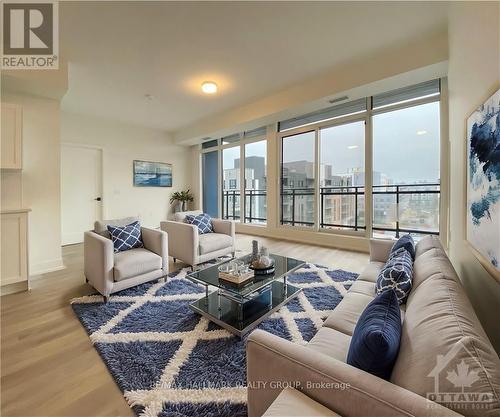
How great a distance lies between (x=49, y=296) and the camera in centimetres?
248

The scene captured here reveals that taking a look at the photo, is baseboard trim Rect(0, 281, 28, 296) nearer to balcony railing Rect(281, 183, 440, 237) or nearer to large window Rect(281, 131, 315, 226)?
large window Rect(281, 131, 315, 226)

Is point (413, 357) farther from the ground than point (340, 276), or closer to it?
farther from the ground

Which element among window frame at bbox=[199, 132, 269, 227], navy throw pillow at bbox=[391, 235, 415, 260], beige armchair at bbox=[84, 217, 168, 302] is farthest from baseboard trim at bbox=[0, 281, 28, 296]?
window frame at bbox=[199, 132, 269, 227]

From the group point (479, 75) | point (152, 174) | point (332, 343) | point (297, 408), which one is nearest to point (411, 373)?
point (297, 408)

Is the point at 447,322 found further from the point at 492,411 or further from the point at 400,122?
the point at 400,122

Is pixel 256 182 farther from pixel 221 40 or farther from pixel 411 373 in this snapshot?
pixel 411 373

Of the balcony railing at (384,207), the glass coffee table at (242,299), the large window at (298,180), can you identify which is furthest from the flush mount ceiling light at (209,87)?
the glass coffee table at (242,299)

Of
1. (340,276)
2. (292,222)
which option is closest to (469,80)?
(340,276)

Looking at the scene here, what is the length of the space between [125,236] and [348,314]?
96.3 inches

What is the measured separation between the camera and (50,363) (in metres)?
1.54

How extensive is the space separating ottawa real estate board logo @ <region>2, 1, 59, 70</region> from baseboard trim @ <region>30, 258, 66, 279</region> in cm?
243

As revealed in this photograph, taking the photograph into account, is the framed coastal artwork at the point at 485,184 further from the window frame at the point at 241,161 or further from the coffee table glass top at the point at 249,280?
the window frame at the point at 241,161

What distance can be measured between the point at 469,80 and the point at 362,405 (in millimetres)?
2167

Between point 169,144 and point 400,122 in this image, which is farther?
point 169,144
